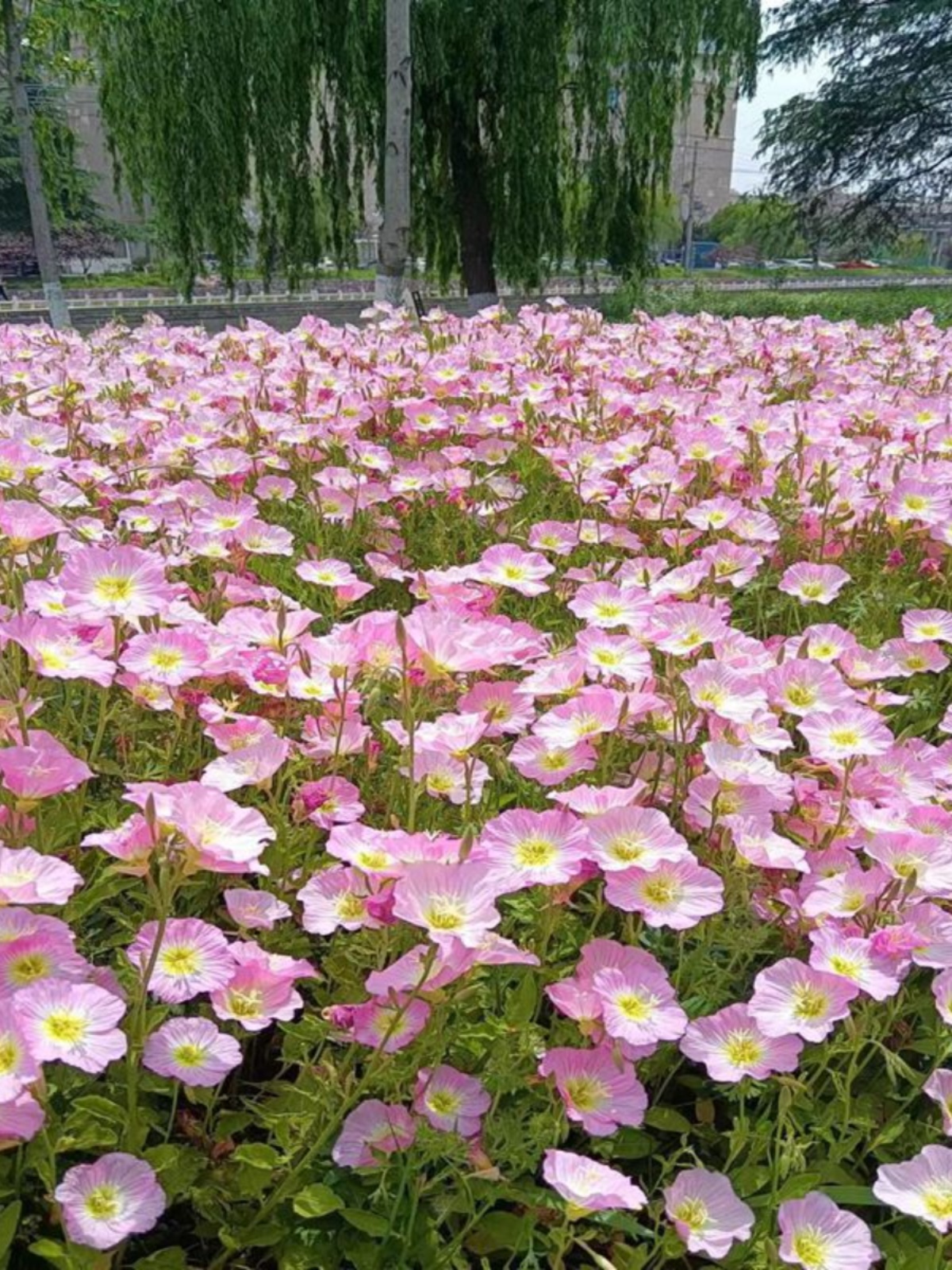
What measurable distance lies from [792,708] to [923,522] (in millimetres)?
946

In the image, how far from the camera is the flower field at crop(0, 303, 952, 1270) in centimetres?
82

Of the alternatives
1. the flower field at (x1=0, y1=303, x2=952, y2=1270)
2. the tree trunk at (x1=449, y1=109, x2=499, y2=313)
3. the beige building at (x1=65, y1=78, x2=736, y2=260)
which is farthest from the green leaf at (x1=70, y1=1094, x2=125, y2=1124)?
the beige building at (x1=65, y1=78, x2=736, y2=260)

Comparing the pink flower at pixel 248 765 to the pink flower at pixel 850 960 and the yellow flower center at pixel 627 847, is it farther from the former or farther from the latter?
the pink flower at pixel 850 960

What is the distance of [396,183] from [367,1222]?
7.46 metres

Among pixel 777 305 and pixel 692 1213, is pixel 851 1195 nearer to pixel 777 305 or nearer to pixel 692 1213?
pixel 692 1213

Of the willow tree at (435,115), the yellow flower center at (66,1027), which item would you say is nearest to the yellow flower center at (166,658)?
the yellow flower center at (66,1027)

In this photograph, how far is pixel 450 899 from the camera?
2.78 feet

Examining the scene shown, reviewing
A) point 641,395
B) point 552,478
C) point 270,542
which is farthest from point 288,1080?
point 641,395

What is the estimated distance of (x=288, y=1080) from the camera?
1033 mm

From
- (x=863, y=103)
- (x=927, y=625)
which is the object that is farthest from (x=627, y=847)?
(x=863, y=103)

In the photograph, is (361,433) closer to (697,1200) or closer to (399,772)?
(399,772)

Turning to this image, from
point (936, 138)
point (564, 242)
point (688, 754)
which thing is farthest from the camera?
point (936, 138)

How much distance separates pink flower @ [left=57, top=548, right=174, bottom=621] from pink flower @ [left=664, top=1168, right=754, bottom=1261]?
30.7 inches

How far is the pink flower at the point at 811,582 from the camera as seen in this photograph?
1.69m
